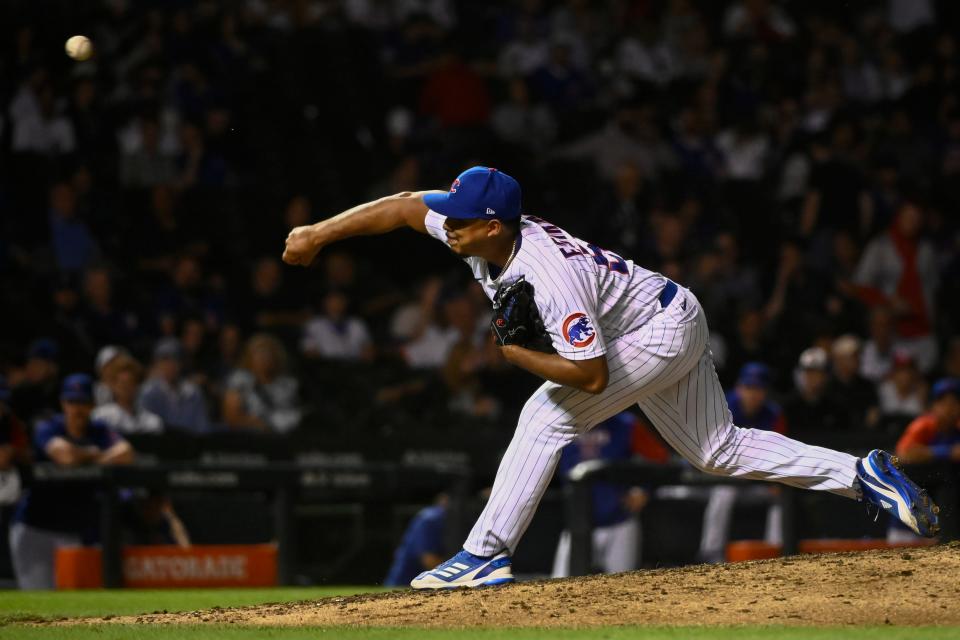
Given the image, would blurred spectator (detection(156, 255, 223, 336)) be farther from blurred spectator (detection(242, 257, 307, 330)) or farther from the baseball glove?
the baseball glove

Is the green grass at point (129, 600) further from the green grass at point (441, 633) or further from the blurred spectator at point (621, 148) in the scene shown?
the blurred spectator at point (621, 148)

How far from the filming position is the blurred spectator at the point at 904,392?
39.9 ft

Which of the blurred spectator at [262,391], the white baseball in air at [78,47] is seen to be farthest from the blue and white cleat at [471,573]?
the white baseball in air at [78,47]

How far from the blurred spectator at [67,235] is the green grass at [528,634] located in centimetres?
690

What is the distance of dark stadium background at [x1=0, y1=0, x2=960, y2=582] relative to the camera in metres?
10.9

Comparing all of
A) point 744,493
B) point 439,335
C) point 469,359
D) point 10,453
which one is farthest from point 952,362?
point 10,453

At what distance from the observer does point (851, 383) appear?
12.2m

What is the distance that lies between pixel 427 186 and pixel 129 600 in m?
6.33

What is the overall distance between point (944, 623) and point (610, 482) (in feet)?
15.1

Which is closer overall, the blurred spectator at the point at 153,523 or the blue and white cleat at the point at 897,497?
the blue and white cleat at the point at 897,497

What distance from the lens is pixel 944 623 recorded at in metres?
4.82

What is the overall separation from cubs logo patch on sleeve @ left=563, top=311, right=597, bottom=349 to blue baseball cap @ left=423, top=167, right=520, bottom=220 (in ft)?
1.47

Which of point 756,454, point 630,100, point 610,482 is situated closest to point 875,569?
point 756,454

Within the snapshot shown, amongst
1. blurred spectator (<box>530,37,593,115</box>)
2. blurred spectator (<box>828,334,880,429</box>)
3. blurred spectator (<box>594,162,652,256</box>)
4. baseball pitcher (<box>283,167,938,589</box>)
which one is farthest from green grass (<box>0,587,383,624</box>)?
blurred spectator (<box>530,37,593,115</box>)
